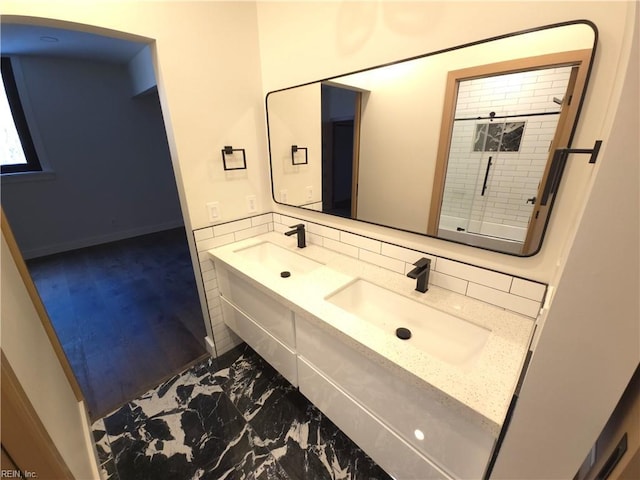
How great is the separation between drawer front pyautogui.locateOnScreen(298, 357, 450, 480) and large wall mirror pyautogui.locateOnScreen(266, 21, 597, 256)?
78cm

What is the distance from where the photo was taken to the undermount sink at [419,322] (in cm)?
98

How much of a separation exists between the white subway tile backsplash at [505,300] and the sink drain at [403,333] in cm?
31

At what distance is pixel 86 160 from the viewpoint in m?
3.77

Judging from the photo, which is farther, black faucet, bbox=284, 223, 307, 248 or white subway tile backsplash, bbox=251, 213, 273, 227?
white subway tile backsplash, bbox=251, 213, 273, 227

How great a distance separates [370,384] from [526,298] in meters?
0.65

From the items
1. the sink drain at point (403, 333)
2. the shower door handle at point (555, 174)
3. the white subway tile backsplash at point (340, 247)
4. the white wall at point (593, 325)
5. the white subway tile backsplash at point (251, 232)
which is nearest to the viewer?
the white wall at point (593, 325)

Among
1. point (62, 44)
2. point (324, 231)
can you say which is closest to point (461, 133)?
A: point (324, 231)

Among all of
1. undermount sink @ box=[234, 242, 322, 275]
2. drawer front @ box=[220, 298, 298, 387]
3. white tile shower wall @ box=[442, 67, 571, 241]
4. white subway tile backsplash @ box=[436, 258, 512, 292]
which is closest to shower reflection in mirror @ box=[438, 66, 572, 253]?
white tile shower wall @ box=[442, 67, 571, 241]

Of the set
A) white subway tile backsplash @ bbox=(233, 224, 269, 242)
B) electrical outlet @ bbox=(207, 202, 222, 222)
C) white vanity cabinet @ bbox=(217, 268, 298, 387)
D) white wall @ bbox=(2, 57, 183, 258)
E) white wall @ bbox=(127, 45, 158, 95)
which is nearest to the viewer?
white vanity cabinet @ bbox=(217, 268, 298, 387)

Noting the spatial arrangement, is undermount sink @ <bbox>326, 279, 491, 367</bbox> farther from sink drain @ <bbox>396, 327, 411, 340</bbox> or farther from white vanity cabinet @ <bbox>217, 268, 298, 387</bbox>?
white vanity cabinet @ <bbox>217, 268, 298, 387</bbox>

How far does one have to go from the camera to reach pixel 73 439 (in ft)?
3.10

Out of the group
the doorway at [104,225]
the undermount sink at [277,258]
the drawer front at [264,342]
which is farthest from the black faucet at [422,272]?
the doorway at [104,225]

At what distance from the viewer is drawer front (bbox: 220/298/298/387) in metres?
1.38

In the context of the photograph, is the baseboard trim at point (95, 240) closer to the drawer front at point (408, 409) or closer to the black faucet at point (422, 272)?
the drawer front at point (408, 409)
